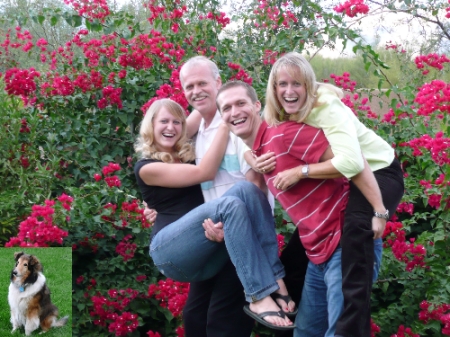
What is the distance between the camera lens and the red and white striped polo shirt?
260 centimetres

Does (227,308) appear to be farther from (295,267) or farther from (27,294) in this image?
(27,294)

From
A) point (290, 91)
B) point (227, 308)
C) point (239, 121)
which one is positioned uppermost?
point (290, 91)

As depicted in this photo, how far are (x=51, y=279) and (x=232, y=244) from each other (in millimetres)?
1038

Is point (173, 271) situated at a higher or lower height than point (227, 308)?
higher

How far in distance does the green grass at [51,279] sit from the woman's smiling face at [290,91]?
→ 141 cm

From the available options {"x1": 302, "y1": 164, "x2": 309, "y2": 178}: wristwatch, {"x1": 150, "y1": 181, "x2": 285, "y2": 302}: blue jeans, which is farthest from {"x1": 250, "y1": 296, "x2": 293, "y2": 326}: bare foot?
{"x1": 302, "y1": 164, "x2": 309, "y2": 178}: wristwatch

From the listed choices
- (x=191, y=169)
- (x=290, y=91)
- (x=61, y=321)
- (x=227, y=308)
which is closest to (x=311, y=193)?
(x=290, y=91)

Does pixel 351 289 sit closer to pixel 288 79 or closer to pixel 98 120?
pixel 288 79

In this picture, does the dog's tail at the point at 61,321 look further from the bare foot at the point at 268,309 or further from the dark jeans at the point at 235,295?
the bare foot at the point at 268,309

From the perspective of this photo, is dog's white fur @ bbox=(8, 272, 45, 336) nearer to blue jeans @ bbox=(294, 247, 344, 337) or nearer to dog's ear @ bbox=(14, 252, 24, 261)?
dog's ear @ bbox=(14, 252, 24, 261)

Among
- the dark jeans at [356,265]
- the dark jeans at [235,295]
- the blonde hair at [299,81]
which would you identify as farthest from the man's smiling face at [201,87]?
the dark jeans at [356,265]

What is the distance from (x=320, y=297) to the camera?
282 centimetres

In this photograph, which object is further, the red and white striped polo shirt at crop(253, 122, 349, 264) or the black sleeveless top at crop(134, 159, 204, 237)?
Answer: the black sleeveless top at crop(134, 159, 204, 237)

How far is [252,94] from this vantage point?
2.95 meters
